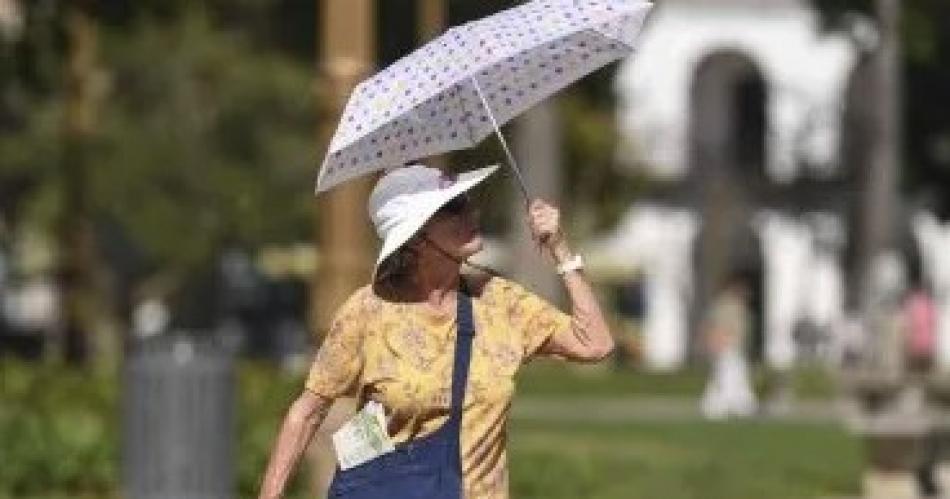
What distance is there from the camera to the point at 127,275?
71.5 metres

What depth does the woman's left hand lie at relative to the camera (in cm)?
930

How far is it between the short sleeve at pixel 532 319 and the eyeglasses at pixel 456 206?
252 millimetres

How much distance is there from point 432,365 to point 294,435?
44 centimetres

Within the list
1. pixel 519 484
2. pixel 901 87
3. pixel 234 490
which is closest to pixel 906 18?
pixel 901 87

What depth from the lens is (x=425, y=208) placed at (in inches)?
364

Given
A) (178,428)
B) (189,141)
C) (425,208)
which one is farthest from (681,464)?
(189,141)

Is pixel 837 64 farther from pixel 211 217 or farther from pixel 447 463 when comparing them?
pixel 447 463

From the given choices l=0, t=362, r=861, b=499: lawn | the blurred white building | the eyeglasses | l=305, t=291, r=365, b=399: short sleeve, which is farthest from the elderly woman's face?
the blurred white building

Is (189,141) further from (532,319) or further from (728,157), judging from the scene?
(532,319)

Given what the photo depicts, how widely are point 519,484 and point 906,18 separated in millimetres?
21693

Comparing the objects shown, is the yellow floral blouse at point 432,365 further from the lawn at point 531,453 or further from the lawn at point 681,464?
the lawn at point 681,464

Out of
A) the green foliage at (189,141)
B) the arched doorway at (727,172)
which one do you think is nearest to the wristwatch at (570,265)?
the green foliage at (189,141)

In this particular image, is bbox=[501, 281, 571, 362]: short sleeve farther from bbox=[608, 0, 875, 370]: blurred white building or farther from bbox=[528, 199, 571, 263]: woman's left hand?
bbox=[608, 0, 875, 370]: blurred white building

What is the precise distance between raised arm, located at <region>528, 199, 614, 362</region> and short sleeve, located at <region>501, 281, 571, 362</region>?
0.07ft
